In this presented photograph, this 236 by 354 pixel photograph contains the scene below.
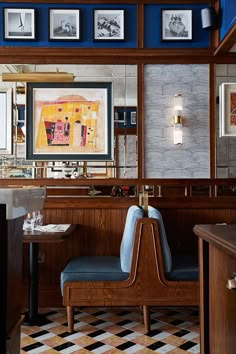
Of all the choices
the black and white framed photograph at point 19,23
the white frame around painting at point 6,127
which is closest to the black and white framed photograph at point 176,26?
the black and white framed photograph at point 19,23

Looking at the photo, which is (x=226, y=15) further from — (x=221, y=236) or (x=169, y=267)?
(x=221, y=236)

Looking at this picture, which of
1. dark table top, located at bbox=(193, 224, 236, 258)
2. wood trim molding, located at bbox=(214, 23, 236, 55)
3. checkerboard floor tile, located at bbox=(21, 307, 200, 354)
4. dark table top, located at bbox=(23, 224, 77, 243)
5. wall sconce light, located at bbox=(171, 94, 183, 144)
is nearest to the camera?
dark table top, located at bbox=(193, 224, 236, 258)

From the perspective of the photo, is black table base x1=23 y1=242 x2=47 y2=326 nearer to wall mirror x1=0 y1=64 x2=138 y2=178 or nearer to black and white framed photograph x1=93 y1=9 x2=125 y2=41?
wall mirror x1=0 y1=64 x2=138 y2=178

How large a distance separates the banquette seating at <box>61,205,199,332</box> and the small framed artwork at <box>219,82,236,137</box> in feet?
4.18

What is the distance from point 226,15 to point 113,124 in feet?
4.84

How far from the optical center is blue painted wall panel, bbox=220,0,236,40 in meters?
3.54

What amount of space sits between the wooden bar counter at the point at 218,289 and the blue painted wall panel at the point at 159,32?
103 inches

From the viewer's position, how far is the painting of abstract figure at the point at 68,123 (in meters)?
4.05

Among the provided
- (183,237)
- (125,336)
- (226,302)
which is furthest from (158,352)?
(226,302)

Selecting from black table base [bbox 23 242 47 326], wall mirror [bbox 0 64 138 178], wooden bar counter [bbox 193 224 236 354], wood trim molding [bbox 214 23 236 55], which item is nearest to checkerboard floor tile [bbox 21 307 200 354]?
black table base [bbox 23 242 47 326]

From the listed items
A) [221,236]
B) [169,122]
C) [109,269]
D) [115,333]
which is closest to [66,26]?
[169,122]

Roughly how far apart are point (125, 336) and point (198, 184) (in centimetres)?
162

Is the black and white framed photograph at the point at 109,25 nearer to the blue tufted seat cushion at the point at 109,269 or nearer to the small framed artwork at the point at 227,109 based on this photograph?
the small framed artwork at the point at 227,109

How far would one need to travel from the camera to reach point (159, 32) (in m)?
4.03
